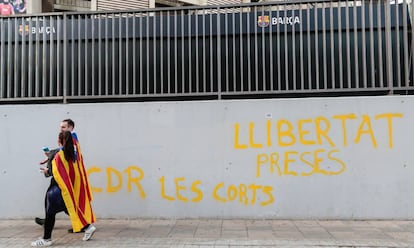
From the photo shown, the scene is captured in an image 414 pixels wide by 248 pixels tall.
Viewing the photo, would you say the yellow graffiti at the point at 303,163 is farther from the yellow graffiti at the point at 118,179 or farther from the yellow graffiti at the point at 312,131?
the yellow graffiti at the point at 118,179

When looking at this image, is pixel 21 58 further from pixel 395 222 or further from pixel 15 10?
pixel 15 10

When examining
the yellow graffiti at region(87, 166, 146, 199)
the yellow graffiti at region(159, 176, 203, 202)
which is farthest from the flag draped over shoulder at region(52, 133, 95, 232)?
the yellow graffiti at region(159, 176, 203, 202)

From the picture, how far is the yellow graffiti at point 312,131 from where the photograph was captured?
6484 mm

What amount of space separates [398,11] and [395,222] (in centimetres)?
342

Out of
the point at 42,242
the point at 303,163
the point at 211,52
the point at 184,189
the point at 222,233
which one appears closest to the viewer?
the point at 42,242

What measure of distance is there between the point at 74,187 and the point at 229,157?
2451 millimetres

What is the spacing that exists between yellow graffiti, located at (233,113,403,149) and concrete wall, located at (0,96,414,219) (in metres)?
0.02

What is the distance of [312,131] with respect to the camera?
6.57 meters

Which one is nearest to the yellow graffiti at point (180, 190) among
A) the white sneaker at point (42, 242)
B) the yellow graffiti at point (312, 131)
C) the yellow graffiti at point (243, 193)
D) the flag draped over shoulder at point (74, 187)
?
the yellow graffiti at point (243, 193)

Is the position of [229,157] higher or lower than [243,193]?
higher

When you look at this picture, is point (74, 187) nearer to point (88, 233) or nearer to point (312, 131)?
point (88, 233)

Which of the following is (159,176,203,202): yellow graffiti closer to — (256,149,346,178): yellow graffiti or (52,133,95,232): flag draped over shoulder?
(256,149,346,178): yellow graffiti

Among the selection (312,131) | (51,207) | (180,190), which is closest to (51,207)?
(51,207)

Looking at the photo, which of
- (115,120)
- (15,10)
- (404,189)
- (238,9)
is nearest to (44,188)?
(115,120)
